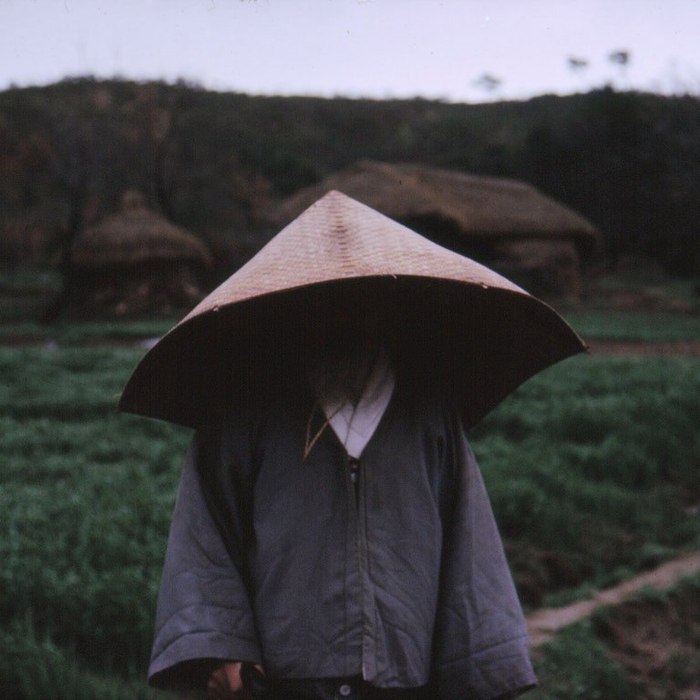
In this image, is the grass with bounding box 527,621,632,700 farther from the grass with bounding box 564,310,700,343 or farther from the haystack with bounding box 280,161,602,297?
the haystack with bounding box 280,161,602,297

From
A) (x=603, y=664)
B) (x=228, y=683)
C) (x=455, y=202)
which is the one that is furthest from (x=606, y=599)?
(x=455, y=202)

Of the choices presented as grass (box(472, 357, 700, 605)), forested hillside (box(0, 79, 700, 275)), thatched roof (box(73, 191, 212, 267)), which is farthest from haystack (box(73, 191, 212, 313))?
grass (box(472, 357, 700, 605))

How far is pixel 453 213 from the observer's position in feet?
71.8

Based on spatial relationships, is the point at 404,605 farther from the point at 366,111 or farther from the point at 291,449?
the point at 366,111

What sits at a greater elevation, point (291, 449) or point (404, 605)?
point (291, 449)

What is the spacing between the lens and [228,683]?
75.9 inches

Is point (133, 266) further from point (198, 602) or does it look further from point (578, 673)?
point (198, 602)

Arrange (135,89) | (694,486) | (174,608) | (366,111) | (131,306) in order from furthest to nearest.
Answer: (366,111)
(135,89)
(131,306)
(694,486)
(174,608)

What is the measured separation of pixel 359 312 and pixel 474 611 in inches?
26.5

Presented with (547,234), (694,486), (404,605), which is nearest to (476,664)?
(404,605)

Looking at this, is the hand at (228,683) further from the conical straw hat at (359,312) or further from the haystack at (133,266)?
the haystack at (133,266)

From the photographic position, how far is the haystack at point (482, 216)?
70.9 feet

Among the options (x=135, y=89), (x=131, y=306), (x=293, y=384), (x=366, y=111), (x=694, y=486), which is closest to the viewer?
(x=293, y=384)

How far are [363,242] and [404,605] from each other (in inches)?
29.2
